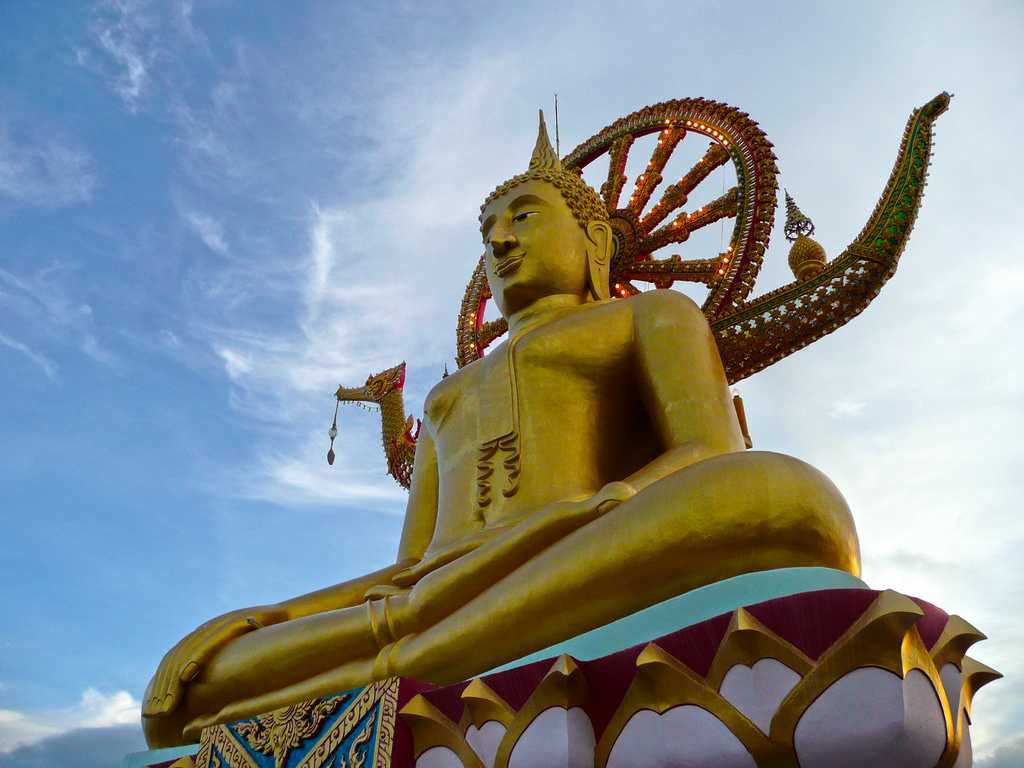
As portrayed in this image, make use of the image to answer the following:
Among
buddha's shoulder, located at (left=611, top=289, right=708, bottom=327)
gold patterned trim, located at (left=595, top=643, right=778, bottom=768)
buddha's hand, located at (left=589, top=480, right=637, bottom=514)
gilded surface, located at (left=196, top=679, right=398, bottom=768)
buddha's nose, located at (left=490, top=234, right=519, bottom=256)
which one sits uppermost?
buddha's nose, located at (left=490, top=234, right=519, bottom=256)

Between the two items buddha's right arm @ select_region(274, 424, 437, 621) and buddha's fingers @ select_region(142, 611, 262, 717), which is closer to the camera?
buddha's fingers @ select_region(142, 611, 262, 717)

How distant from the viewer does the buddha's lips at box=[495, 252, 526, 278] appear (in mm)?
4832

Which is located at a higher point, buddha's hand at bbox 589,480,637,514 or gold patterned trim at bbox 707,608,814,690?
buddha's hand at bbox 589,480,637,514

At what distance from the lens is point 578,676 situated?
250 centimetres

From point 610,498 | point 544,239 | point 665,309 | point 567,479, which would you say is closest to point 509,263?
point 544,239

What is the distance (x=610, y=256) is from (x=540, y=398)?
1160 millimetres

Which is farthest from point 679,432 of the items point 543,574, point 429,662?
point 429,662

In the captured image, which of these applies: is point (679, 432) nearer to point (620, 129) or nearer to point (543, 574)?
point (543, 574)

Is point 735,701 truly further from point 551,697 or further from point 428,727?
point 428,727

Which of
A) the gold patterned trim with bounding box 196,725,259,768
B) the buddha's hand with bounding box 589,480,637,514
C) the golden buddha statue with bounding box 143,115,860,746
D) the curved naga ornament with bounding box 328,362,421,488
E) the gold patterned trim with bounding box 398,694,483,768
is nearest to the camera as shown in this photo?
the gold patterned trim with bounding box 398,694,483,768

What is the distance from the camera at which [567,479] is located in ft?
13.4

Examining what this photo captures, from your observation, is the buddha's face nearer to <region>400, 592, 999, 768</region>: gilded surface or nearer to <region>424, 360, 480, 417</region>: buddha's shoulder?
<region>424, 360, 480, 417</region>: buddha's shoulder

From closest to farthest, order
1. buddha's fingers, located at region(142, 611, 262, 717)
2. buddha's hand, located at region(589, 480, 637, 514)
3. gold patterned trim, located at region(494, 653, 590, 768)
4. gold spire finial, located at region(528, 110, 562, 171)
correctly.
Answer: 1. gold patterned trim, located at region(494, 653, 590, 768)
2. buddha's hand, located at region(589, 480, 637, 514)
3. buddha's fingers, located at region(142, 611, 262, 717)
4. gold spire finial, located at region(528, 110, 562, 171)

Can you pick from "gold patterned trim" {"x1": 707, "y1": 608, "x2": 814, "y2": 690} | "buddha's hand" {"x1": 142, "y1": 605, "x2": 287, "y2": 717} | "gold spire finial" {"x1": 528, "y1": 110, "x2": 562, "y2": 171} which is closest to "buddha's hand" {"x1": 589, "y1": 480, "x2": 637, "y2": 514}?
"gold patterned trim" {"x1": 707, "y1": 608, "x2": 814, "y2": 690}
